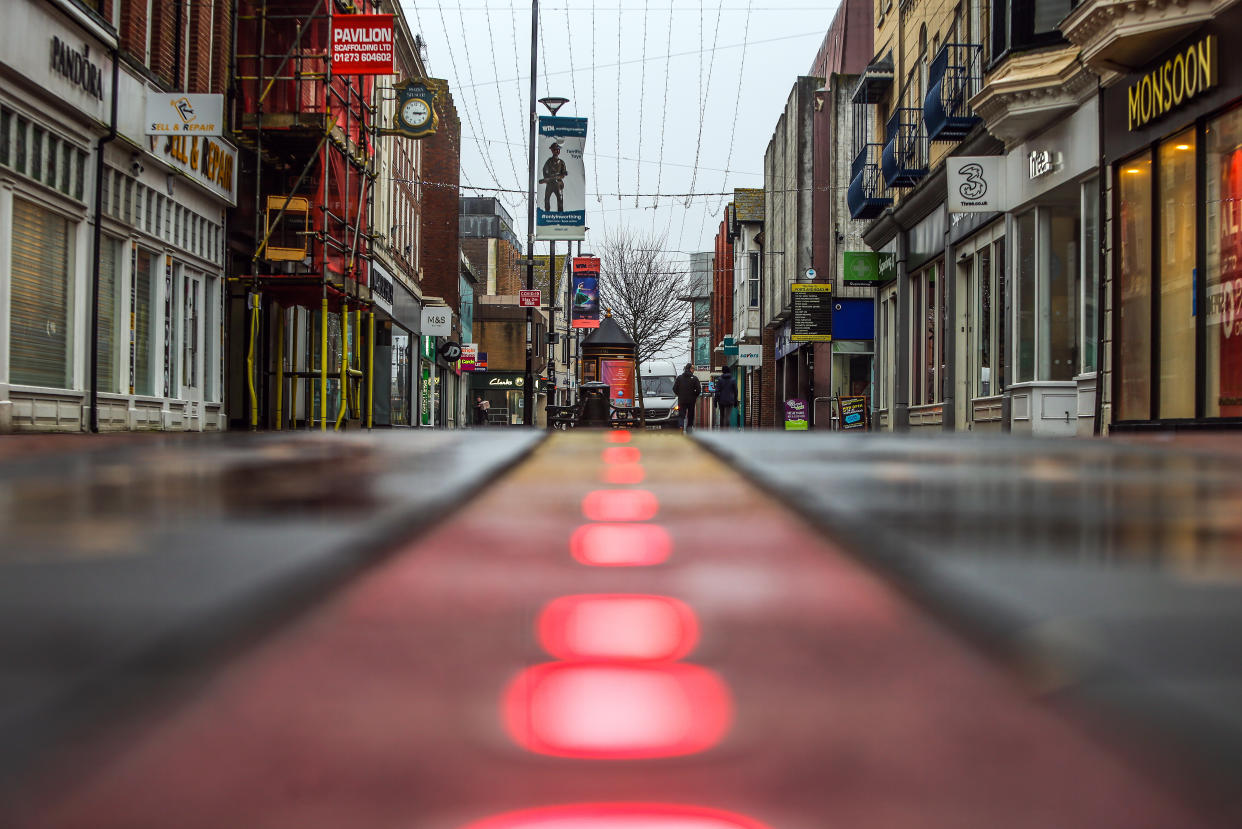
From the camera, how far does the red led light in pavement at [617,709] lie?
36cm

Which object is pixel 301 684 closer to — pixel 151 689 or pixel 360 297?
pixel 151 689

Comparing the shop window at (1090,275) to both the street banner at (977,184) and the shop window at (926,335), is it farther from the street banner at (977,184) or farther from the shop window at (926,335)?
the shop window at (926,335)

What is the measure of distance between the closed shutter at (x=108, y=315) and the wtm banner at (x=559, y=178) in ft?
44.5

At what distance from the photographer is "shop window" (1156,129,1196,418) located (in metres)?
10.5

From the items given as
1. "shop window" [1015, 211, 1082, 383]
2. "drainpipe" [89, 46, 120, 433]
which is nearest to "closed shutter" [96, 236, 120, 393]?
"drainpipe" [89, 46, 120, 433]

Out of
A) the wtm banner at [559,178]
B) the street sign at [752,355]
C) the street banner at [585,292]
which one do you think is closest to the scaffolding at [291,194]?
the wtm banner at [559,178]

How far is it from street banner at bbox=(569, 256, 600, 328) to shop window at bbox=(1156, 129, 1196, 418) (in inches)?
1064

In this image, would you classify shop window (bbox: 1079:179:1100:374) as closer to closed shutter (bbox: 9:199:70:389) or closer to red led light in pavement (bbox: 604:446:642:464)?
closed shutter (bbox: 9:199:70:389)

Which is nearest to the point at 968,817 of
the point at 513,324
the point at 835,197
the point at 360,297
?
the point at 360,297

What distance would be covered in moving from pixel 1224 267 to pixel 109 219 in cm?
1166

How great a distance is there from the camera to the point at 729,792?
34cm

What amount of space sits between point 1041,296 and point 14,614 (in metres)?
Result: 15.2

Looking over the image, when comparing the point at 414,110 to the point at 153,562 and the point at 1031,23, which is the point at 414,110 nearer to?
the point at 1031,23

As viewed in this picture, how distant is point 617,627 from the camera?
50cm
